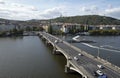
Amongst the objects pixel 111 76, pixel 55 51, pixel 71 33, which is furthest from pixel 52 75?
pixel 71 33

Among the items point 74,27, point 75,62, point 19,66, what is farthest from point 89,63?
point 74,27

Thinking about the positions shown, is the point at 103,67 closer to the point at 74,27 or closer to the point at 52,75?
the point at 52,75

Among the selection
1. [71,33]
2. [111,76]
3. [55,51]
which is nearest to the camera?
[111,76]

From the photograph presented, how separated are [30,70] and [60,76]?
5.41 metres

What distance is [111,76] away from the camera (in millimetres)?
22469

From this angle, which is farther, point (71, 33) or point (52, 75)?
point (71, 33)

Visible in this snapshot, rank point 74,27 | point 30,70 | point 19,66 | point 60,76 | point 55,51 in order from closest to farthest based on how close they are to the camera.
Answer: point 60,76, point 30,70, point 19,66, point 55,51, point 74,27

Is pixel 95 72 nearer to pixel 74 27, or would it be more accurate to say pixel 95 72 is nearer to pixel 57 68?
pixel 57 68

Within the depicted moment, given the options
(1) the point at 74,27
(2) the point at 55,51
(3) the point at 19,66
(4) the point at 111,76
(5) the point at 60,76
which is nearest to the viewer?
(4) the point at 111,76

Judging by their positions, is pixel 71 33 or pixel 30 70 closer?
pixel 30 70

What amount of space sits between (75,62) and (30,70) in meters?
7.02

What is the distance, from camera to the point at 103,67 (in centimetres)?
2623

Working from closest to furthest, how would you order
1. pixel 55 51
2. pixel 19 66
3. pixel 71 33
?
1. pixel 19 66
2. pixel 55 51
3. pixel 71 33

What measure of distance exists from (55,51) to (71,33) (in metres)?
66.6
